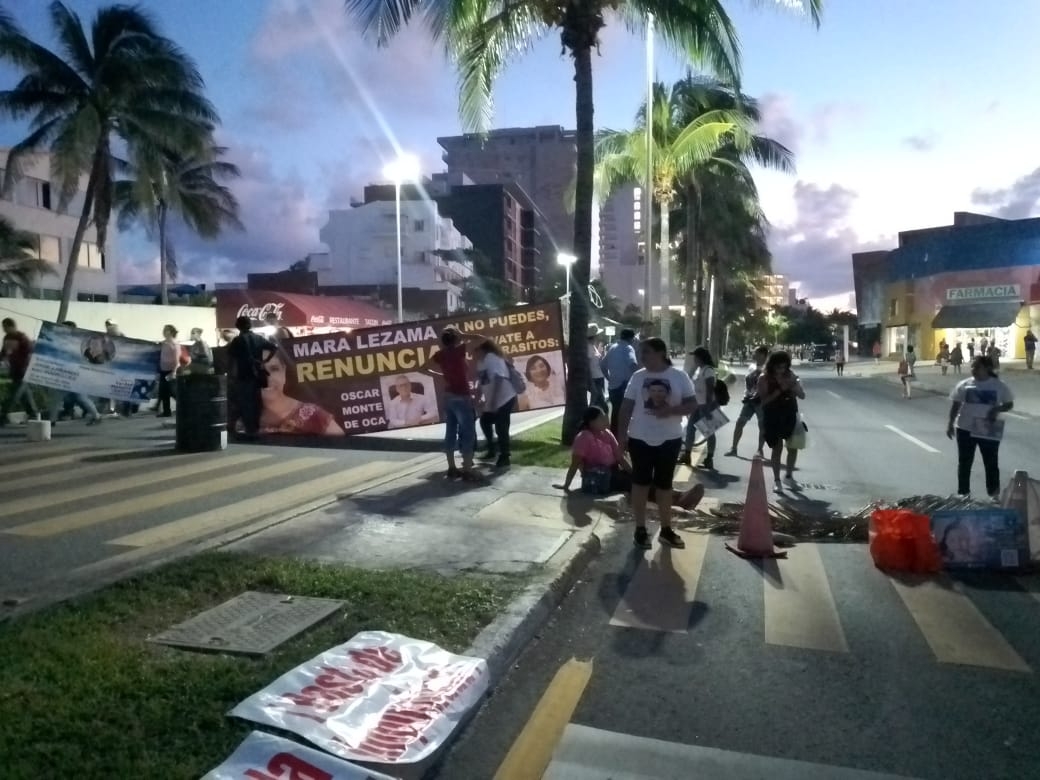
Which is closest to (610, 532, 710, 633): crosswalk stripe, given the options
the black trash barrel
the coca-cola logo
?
the black trash barrel

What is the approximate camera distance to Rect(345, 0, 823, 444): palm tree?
45.6ft

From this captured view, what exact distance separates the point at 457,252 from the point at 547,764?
7576 cm

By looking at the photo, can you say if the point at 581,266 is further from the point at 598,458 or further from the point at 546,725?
the point at 546,725

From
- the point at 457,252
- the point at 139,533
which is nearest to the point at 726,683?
the point at 139,533

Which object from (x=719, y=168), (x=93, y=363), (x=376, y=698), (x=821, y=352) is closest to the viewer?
(x=376, y=698)

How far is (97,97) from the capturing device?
28766mm

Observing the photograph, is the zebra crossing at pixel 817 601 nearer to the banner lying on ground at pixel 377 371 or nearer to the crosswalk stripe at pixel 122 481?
the crosswalk stripe at pixel 122 481

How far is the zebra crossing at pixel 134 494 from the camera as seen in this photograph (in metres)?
7.20

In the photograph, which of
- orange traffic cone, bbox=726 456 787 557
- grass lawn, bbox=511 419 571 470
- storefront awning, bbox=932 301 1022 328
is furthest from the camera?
storefront awning, bbox=932 301 1022 328

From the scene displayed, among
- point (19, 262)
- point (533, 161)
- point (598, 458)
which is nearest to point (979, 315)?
point (19, 262)

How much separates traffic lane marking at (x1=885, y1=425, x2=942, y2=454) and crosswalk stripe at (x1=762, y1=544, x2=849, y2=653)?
823 centimetres

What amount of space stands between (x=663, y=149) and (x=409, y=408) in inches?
643

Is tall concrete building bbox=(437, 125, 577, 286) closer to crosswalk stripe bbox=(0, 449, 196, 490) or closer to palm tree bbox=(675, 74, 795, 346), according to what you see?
palm tree bbox=(675, 74, 795, 346)

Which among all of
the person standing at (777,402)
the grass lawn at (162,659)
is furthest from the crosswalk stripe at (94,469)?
the person standing at (777,402)
